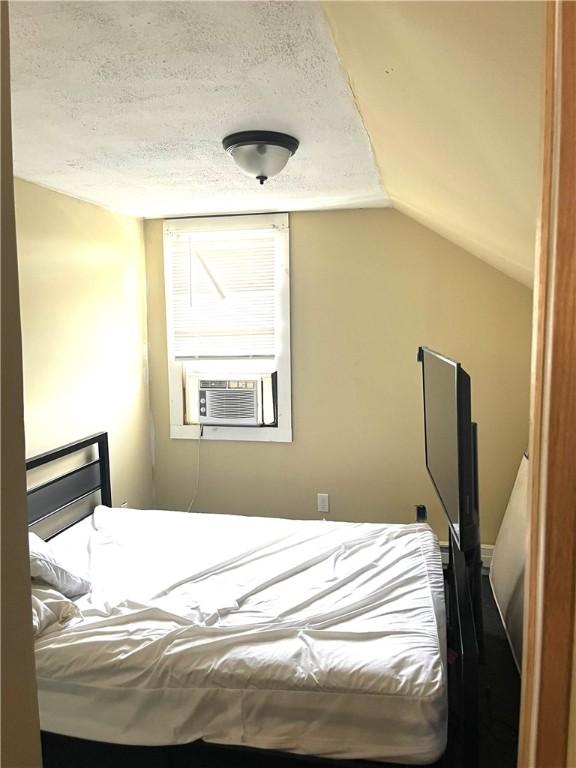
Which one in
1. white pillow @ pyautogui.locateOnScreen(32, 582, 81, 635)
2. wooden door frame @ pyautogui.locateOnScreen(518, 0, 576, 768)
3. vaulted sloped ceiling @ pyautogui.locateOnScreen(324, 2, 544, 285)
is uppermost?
vaulted sloped ceiling @ pyautogui.locateOnScreen(324, 2, 544, 285)

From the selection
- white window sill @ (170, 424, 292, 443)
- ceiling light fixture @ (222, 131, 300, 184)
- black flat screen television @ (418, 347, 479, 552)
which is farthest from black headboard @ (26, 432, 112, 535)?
black flat screen television @ (418, 347, 479, 552)

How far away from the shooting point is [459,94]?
4.29 ft

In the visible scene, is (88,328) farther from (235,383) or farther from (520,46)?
(520,46)

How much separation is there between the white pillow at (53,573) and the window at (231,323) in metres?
1.82

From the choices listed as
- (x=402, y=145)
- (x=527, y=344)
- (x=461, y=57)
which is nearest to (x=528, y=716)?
(x=461, y=57)

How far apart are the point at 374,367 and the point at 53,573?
2.34 metres

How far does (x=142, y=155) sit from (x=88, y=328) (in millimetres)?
1324

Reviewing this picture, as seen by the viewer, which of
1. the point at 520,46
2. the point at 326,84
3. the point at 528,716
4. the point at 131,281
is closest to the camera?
the point at 528,716

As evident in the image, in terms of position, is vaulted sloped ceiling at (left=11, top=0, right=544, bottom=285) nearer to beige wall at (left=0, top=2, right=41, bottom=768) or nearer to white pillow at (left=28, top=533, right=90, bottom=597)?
beige wall at (left=0, top=2, right=41, bottom=768)

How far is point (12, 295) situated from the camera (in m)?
0.83

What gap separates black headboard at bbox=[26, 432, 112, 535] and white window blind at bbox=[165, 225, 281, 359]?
1030 mm

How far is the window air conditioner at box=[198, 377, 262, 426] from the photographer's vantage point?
414 cm

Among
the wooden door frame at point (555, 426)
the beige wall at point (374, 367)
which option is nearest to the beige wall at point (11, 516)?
the wooden door frame at point (555, 426)

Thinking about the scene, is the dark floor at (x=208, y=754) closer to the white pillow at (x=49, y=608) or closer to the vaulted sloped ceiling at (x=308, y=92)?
the white pillow at (x=49, y=608)
